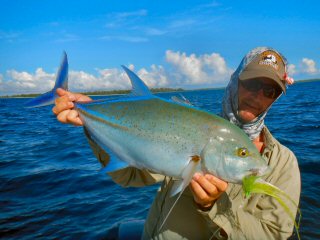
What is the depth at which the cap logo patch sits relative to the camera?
12.3 ft

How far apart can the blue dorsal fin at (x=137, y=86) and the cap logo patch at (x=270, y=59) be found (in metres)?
1.53

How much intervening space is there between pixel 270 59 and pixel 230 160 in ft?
5.37

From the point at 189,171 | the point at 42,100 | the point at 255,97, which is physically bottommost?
the point at 189,171

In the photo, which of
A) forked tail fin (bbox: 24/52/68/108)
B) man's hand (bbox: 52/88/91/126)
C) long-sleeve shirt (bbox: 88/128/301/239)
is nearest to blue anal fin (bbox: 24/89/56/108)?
forked tail fin (bbox: 24/52/68/108)

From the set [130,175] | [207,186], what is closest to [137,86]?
[207,186]

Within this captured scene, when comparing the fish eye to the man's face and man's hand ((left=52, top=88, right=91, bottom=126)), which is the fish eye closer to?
the man's face

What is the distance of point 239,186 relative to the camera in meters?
3.51

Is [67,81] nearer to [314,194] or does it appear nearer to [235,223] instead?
[235,223]

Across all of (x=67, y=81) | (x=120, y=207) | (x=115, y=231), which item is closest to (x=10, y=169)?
(x=120, y=207)

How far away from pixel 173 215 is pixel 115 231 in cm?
317

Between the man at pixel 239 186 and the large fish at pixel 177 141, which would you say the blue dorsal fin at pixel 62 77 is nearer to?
the man at pixel 239 186

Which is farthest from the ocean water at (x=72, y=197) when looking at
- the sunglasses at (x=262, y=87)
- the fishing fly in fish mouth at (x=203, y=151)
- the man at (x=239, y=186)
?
the sunglasses at (x=262, y=87)

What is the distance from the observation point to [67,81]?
3604mm

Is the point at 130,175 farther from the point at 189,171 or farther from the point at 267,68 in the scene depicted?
the point at 267,68
